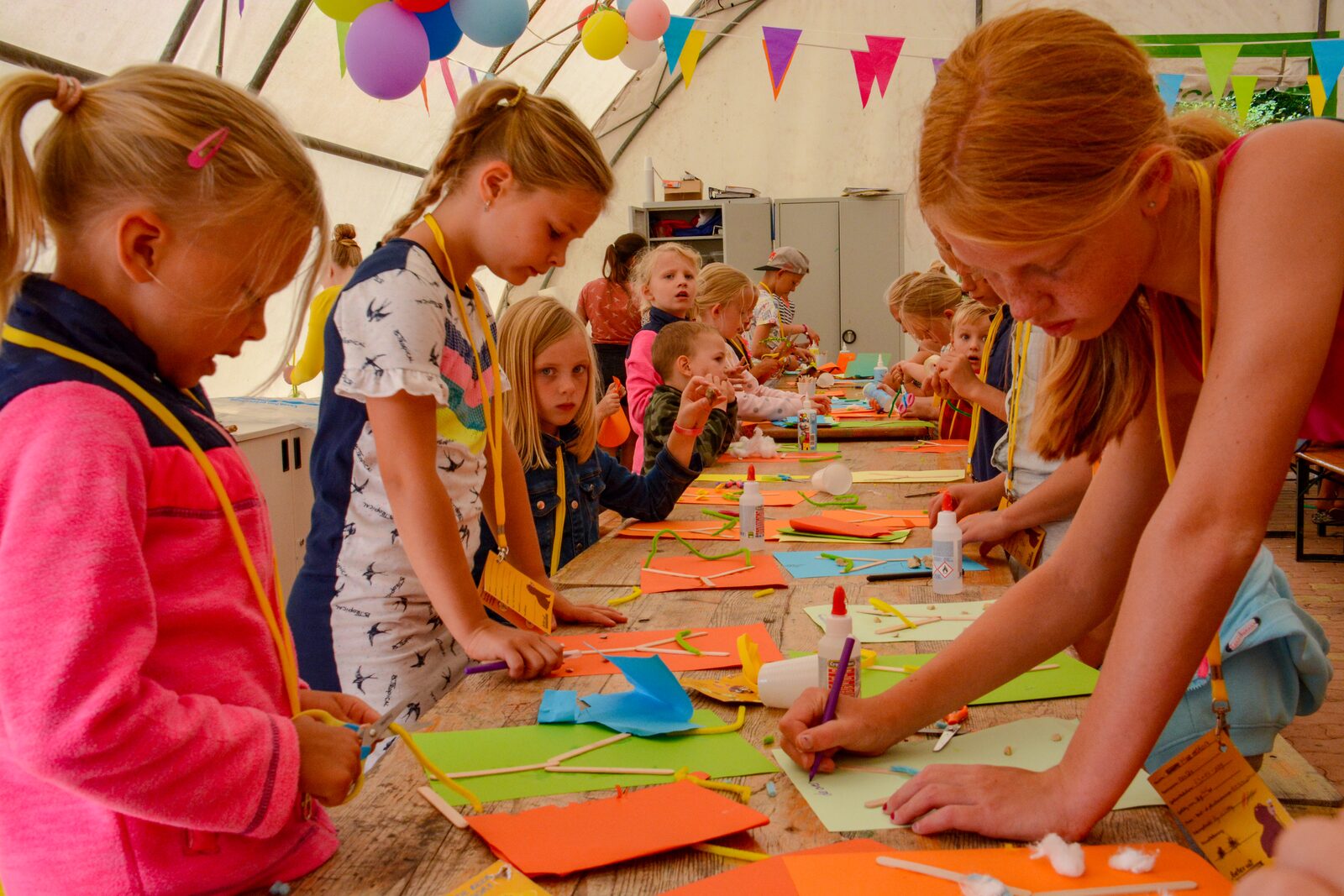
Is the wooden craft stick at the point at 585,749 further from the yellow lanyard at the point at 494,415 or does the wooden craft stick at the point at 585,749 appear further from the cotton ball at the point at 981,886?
the yellow lanyard at the point at 494,415

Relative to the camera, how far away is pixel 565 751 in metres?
1.15

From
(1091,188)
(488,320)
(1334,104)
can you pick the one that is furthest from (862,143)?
(1091,188)

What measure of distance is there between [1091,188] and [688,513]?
185cm

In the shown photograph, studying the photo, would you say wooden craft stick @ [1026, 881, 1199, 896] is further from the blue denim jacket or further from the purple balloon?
the purple balloon

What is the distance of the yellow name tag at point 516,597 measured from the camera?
155cm

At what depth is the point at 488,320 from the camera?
1780mm

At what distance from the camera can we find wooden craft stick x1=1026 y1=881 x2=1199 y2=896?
32.9 inches

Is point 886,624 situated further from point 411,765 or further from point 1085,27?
point 1085,27

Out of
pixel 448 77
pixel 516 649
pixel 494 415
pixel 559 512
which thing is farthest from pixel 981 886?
pixel 448 77

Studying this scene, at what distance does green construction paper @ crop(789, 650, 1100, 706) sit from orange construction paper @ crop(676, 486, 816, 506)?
4.36ft

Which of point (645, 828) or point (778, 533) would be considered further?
point (778, 533)

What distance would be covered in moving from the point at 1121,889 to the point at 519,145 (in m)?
1.30

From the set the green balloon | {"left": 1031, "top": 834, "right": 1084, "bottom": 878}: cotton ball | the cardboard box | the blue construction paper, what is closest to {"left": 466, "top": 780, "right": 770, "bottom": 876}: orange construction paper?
{"left": 1031, "top": 834, "right": 1084, "bottom": 878}: cotton ball

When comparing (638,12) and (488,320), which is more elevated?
(638,12)
